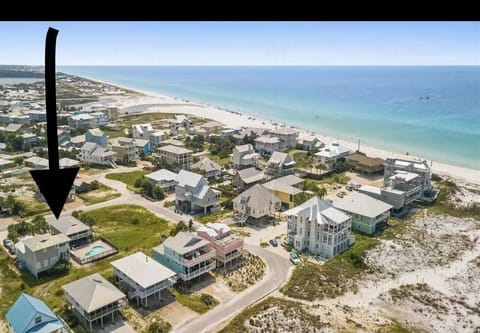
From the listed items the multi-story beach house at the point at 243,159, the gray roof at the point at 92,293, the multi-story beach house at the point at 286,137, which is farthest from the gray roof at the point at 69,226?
the multi-story beach house at the point at 286,137

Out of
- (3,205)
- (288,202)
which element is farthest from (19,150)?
(288,202)

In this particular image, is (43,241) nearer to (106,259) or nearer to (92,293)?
(106,259)

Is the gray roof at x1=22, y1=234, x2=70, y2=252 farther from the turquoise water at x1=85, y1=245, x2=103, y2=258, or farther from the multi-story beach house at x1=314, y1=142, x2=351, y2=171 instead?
the multi-story beach house at x1=314, y1=142, x2=351, y2=171

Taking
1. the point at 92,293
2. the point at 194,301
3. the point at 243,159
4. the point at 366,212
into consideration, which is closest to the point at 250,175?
the point at 243,159

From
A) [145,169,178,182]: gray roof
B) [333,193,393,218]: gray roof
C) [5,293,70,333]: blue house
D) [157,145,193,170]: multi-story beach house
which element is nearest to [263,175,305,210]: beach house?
[333,193,393,218]: gray roof

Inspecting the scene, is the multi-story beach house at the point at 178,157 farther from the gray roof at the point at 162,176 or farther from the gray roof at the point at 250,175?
the gray roof at the point at 250,175
